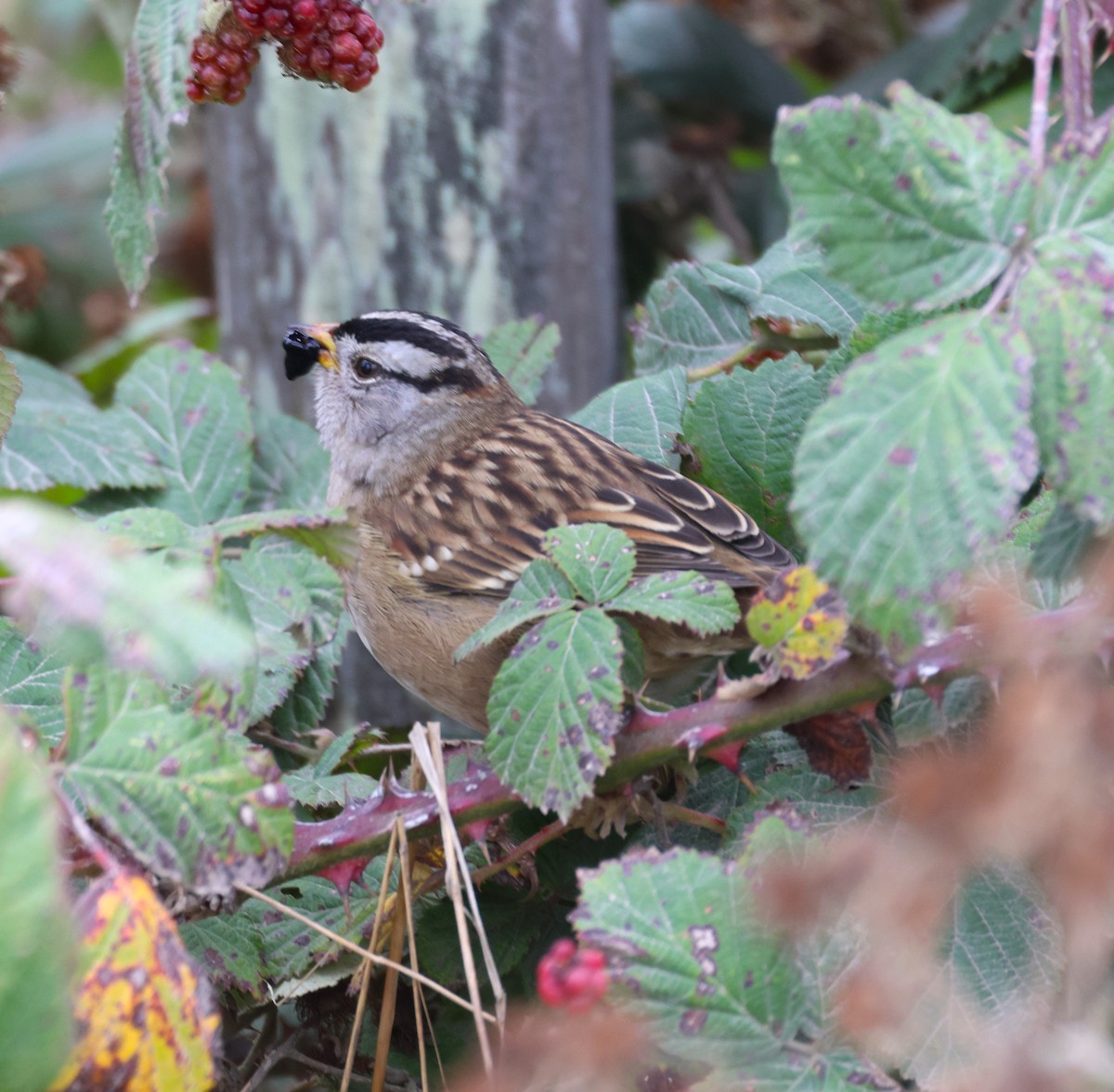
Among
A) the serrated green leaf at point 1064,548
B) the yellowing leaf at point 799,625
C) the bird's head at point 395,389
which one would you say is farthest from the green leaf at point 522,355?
the serrated green leaf at point 1064,548

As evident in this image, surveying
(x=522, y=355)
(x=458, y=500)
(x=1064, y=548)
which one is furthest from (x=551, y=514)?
(x=1064, y=548)

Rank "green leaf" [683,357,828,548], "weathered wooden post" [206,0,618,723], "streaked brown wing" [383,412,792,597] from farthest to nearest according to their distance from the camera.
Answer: "weathered wooden post" [206,0,618,723] → "streaked brown wing" [383,412,792,597] → "green leaf" [683,357,828,548]

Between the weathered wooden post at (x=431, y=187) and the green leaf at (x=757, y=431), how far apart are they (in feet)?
4.50

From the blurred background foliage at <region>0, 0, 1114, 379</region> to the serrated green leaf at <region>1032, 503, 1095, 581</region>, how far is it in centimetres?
250

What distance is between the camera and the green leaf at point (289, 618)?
1.91 meters

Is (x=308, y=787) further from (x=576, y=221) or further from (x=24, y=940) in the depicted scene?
(x=576, y=221)

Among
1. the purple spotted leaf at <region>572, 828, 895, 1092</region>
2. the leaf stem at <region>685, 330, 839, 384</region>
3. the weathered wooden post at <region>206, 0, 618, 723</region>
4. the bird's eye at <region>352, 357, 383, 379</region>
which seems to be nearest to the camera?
the purple spotted leaf at <region>572, 828, 895, 1092</region>

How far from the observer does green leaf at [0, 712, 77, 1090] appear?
1065mm

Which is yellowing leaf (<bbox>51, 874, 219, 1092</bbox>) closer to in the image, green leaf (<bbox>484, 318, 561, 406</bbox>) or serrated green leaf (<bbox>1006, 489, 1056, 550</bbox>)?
serrated green leaf (<bbox>1006, 489, 1056, 550</bbox>)

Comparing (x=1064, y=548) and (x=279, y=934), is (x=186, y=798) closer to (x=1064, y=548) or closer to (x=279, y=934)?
(x=279, y=934)

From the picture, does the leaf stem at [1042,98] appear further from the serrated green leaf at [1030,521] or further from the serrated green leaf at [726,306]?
the serrated green leaf at [726,306]

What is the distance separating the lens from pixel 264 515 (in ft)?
4.98

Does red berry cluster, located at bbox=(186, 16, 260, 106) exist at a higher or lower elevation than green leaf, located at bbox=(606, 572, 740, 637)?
higher

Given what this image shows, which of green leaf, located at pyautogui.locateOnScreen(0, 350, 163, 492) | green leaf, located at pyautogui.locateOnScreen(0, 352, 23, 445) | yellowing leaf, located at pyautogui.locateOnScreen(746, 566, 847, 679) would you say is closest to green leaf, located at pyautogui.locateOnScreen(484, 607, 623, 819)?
yellowing leaf, located at pyautogui.locateOnScreen(746, 566, 847, 679)
